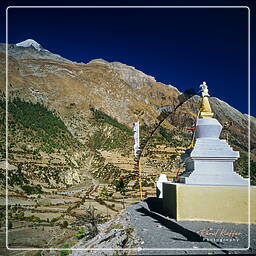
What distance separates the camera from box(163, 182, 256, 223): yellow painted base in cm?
803

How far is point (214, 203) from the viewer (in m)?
8.08

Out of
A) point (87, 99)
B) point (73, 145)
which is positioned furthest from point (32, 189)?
point (87, 99)

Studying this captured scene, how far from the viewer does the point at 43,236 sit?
60.1 feet

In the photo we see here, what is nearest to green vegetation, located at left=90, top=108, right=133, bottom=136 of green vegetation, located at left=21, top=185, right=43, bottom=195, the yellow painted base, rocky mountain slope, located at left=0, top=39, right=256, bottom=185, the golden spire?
rocky mountain slope, located at left=0, top=39, right=256, bottom=185

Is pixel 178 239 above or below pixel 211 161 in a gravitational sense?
below

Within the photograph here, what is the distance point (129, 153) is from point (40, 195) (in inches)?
1192

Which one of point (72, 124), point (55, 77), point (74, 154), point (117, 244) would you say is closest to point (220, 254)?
point (117, 244)

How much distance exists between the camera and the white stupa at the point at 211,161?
27.8 ft

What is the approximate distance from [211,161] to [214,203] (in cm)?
136

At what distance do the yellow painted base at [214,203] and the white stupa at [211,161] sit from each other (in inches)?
13.9

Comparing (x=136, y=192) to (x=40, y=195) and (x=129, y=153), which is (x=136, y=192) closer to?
(x=40, y=195)

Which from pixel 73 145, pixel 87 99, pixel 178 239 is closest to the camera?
pixel 178 239

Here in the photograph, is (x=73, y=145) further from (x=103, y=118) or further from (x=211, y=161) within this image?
(x=211, y=161)

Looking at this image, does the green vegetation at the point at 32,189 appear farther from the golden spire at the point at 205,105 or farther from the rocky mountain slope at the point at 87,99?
the rocky mountain slope at the point at 87,99
